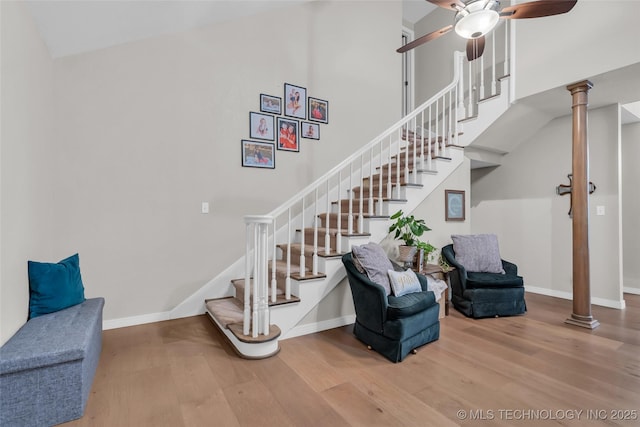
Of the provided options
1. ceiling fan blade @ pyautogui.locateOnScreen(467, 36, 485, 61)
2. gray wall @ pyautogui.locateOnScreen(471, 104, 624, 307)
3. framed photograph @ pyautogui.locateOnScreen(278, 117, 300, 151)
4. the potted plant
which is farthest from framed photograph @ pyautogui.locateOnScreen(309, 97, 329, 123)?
gray wall @ pyautogui.locateOnScreen(471, 104, 624, 307)

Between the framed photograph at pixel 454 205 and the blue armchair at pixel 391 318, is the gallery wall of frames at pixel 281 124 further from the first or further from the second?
the framed photograph at pixel 454 205

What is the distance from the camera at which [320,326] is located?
294 centimetres

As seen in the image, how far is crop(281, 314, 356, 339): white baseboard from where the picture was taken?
2.78 metres

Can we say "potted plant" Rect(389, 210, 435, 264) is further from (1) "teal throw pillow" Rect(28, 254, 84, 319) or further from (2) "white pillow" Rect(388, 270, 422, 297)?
(1) "teal throw pillow" Rect(28, 254, 84, 319)

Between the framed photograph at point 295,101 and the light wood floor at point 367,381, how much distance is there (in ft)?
8.80

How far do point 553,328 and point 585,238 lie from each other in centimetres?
98

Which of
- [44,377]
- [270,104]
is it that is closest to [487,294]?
[270,104]

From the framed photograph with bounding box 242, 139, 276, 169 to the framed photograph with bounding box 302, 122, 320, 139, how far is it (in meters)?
0.52

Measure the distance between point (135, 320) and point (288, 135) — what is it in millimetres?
2662

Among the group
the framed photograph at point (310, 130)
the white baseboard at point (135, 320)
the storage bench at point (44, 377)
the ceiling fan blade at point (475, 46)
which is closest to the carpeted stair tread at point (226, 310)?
the white baseboard at point (135, 320)

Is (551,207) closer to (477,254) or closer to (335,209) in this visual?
(477,254)

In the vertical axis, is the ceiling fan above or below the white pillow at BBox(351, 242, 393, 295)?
above

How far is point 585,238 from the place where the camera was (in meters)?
3.10

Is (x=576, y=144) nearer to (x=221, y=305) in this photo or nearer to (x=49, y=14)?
(x=221, y=305)
